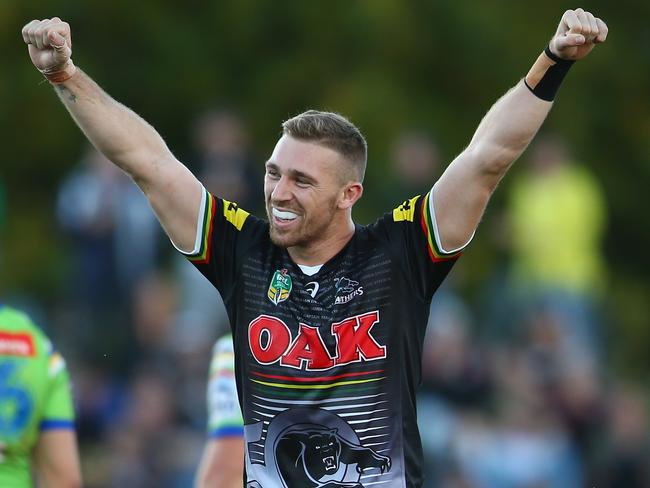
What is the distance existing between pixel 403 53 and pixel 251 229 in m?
11.3

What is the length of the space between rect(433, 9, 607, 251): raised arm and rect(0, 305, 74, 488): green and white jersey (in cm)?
218

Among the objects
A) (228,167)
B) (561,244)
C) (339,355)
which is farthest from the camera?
(561,244)

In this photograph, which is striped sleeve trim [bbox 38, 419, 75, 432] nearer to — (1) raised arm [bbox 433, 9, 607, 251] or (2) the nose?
(2) the nose

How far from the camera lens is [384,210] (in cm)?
1440

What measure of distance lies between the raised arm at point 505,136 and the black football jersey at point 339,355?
4.8 inches

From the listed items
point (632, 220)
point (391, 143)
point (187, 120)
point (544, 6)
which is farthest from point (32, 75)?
point (632, 220)

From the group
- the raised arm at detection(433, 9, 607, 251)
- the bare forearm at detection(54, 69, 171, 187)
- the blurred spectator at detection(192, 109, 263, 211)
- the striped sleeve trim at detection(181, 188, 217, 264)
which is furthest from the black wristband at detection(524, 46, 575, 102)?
the blurred spectator at detection(192, 109, 263, 211)

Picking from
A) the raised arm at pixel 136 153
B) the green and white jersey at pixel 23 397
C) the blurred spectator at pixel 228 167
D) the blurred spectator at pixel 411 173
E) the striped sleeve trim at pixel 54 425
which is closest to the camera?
the raised arm at pixel 136 153

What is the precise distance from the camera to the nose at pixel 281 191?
23.0 feet

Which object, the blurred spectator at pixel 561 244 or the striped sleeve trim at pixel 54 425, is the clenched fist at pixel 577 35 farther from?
the blurred spectator at pixel 561 244

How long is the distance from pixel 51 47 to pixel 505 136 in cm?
203

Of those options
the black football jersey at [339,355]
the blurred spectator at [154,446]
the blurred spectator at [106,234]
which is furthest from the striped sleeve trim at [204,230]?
the blurred spectator at [106,234]

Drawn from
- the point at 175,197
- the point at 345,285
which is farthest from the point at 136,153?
the point at 345,285

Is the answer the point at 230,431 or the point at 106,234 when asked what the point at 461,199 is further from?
the point at 106,234
